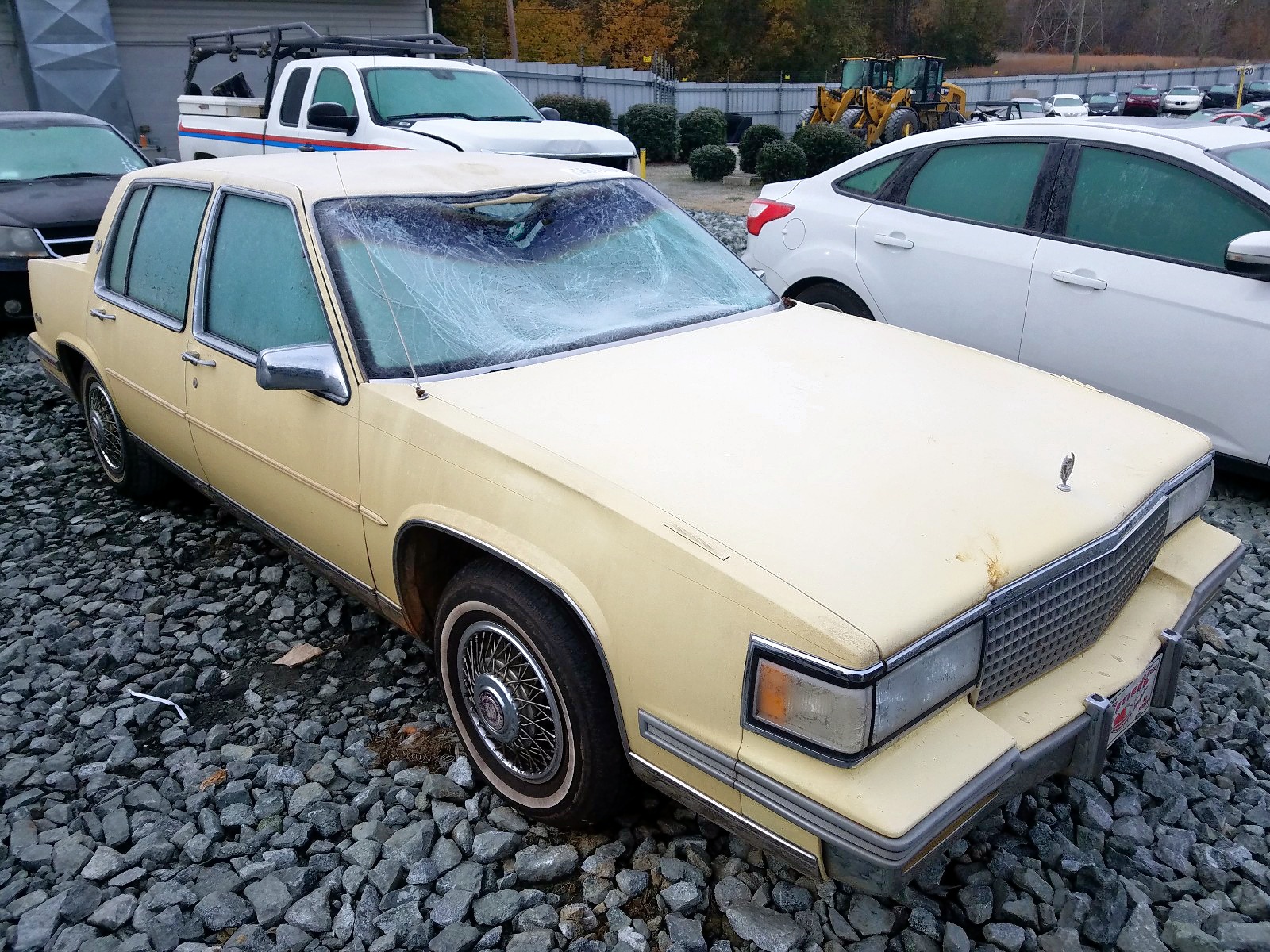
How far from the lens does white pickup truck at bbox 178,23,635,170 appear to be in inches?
342

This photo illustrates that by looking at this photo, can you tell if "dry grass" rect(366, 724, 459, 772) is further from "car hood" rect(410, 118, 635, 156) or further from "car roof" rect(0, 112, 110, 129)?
"car roof" rect(0, 112, 110, 129)

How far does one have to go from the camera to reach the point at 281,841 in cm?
264

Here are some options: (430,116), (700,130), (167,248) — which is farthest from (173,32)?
(167,248)

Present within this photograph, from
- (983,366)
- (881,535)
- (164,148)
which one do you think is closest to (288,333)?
(881,535)

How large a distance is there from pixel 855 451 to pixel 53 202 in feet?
25.1

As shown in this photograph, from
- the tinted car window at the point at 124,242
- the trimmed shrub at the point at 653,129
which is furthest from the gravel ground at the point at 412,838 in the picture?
the trimmed shrub at the point at 653,129

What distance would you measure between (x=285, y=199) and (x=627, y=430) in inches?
60.9

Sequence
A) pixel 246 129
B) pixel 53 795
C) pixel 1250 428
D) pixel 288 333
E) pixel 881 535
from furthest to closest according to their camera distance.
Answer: pixel 246 129
pixel 1250 428
pixel 288 333
pixel 53 795
pixel 881 535

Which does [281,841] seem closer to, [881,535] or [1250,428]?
[881,535]

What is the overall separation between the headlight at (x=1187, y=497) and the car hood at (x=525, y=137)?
22.1ft

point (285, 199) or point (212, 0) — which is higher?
point (212, 0)

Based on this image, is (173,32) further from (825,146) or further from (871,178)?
(871,178)

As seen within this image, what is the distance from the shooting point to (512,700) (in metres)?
2.54

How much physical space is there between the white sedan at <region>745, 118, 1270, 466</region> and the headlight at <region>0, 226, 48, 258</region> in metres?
5.68
